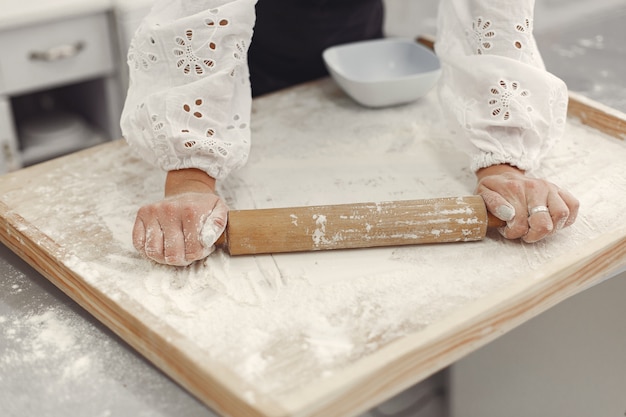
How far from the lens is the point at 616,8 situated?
1672 millimetres

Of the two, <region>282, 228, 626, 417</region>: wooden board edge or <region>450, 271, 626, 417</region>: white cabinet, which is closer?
A: <region>282, 228, 626, 417</region>: wooden board edge

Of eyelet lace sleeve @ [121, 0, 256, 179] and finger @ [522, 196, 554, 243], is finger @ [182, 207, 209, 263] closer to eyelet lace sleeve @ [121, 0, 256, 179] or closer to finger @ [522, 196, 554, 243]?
eyelet lace sleeve @ [121, 0, 256, 179]

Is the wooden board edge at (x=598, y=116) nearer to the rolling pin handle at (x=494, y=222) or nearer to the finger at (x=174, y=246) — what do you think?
the rolling pin handle at (x=494, y=222)

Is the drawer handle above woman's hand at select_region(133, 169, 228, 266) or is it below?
below

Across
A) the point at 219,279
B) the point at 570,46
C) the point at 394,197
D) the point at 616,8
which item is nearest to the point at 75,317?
the point at 219,279

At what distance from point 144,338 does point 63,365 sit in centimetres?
9

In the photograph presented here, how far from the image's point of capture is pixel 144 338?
0.72m

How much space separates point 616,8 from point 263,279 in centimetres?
125

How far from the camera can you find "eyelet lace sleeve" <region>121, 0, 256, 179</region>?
2.77 feet

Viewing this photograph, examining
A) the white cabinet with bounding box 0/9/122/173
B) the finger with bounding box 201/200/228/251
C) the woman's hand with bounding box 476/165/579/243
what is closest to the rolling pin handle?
the woman's hand with bounding box 476/165/579/243

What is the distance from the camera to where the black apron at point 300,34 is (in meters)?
1.22

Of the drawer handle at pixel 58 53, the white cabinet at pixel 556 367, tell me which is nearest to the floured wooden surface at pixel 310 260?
the white cabinet at pixel 556 367

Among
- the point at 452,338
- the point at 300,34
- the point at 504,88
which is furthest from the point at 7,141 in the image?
the point at 452,338

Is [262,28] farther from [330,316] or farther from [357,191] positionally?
[330,316]
